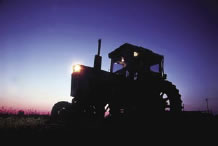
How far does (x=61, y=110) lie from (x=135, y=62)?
4.53 metres

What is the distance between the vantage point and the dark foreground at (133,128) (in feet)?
16.0

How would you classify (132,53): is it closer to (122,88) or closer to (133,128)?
(122,88)

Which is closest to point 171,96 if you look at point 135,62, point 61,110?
point 135,62

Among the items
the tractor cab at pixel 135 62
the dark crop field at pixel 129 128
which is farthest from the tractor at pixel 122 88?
the dark crop field at pixel 129 128

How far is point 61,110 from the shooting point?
6.68 meters

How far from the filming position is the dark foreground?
16.0 feet

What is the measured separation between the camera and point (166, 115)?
6359 millimetres

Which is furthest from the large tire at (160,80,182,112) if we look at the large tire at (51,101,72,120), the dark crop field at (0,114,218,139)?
the large tire at (51,101,72,120)

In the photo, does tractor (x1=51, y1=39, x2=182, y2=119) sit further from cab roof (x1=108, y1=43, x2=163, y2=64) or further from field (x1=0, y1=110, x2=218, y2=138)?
field (x1=0, y1=110, x2=218, y2=138)

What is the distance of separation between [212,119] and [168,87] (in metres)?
3.01

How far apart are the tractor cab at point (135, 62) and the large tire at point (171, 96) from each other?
0.79 metres

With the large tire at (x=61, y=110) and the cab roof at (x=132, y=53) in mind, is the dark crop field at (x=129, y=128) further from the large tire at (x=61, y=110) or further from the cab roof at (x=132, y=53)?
the cab roof at (x=132, y=53)

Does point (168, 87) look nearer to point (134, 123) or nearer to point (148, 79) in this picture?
point (148, 79)

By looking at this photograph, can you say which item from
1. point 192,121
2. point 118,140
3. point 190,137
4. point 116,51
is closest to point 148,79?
point 116,51
